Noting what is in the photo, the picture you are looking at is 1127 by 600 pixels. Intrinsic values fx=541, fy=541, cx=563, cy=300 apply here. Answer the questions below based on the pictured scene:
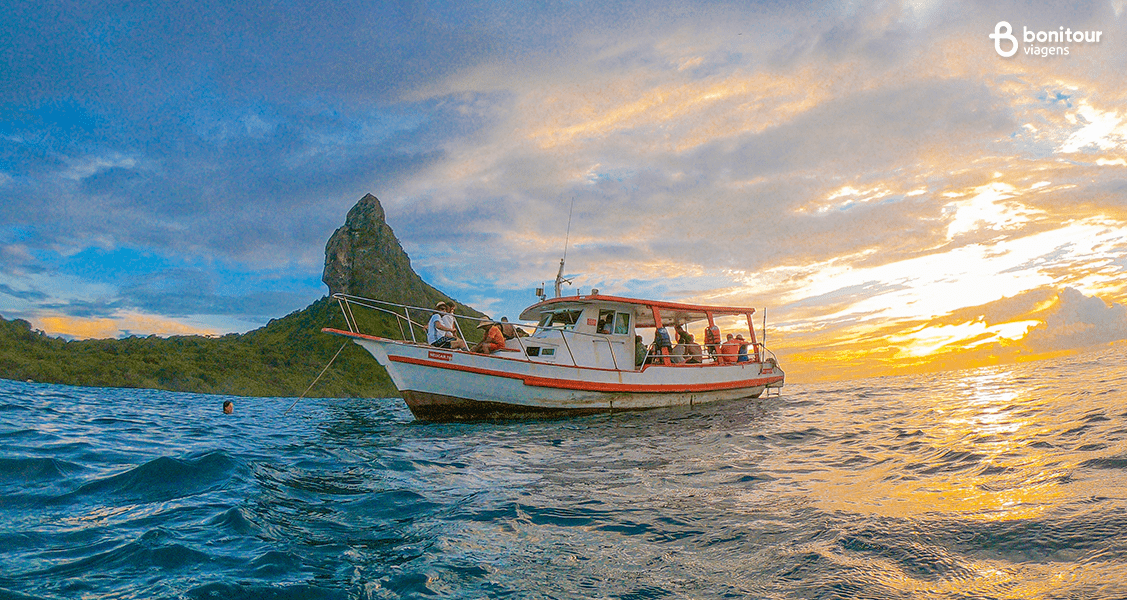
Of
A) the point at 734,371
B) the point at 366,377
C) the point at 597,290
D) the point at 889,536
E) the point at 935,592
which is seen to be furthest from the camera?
the point at 366,377

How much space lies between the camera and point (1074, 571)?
3.40 meters

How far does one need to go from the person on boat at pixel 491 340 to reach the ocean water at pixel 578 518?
5.82 metres

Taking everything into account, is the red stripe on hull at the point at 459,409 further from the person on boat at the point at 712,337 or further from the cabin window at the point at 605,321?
the person on boat at the point at 712,337

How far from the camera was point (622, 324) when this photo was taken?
717 inches

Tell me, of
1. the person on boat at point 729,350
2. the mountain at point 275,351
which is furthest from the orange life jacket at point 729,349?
the mountain at point 275,351

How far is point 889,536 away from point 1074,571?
1.10 metres

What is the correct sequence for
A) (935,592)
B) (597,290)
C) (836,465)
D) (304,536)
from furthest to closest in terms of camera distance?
(597,290), (836,465), (304,536), (935,592)

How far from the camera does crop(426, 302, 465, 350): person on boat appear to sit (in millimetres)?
15255

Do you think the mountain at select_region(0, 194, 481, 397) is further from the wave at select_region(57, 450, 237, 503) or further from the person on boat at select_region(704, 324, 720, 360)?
the wave at select_region(57, 450, 237, 503)

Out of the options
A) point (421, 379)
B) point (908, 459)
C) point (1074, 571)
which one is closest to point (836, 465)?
point (908, 459)

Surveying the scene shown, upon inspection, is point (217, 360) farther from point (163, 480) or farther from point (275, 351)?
point (163, 480)

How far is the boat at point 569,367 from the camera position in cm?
1476

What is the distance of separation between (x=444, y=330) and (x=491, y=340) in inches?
57.0

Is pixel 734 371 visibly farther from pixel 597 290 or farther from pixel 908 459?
pixel 908 459
